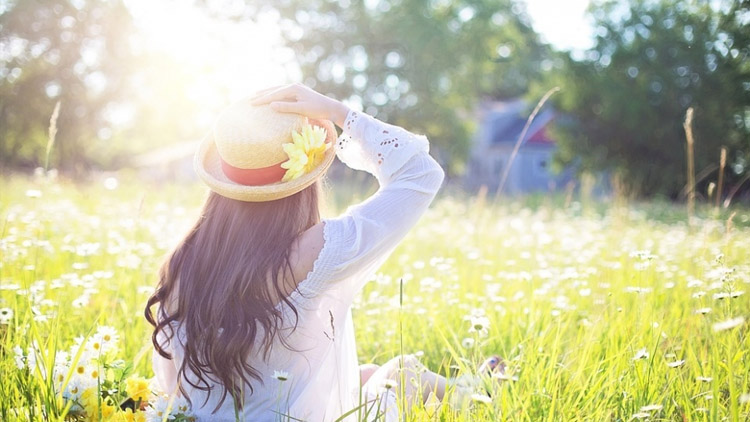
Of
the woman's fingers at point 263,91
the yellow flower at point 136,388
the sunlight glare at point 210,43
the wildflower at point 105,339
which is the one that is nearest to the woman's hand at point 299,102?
the woman's fingers at point 263,91

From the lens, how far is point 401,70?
80.5 feet

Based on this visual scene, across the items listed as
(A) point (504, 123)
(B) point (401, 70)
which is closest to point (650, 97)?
(B) point (401, 70)

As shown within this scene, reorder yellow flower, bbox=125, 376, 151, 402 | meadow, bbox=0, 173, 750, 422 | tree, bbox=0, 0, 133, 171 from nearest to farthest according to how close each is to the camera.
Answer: meadow, bbox=0, 173, 750, 422 → yellow flower, bbox=125, 376, 151, 402 → tree, bbox=0, 0, 133, 171

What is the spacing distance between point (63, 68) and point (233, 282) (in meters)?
26.7

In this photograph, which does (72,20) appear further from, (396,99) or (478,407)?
(478,407)

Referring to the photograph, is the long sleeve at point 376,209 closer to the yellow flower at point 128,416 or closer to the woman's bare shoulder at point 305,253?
the woman's bare shoulder at point 305,253

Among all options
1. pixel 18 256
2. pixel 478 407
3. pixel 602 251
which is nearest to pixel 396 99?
pixel 602 251

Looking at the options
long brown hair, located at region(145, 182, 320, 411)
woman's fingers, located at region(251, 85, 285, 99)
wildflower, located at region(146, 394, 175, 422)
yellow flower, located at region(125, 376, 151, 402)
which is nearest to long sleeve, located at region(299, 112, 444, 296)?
long brown hair, located at region(145, 182, 320, 411)

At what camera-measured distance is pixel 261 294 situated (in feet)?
6.41

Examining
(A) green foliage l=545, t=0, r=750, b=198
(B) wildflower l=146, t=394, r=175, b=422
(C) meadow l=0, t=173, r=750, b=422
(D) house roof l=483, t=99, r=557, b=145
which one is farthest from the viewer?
(D) house roof l=483, t=99, r=557, b=145

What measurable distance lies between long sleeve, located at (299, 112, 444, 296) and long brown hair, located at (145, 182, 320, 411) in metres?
0.13

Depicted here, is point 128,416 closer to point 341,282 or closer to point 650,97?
point 341,282

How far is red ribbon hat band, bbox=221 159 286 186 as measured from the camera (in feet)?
6.60

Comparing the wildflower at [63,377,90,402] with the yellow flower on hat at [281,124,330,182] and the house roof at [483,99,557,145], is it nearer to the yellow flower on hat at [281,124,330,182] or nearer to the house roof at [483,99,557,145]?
the yellow flower on hat at [281,124,330,182]
